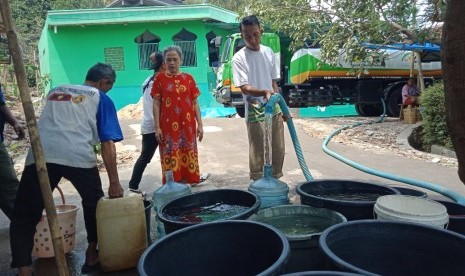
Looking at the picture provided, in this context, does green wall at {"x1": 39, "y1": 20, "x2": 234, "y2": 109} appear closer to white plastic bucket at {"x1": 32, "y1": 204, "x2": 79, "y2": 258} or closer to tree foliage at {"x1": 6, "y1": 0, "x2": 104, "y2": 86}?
tree foliage at {"x1": 6, "y1": 0, "x2": 104, "y2": 86}

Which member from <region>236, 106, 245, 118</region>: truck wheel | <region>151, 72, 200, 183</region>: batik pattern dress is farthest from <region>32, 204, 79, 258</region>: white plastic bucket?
<region>236, 106, 245, 118</region>: truck wheel

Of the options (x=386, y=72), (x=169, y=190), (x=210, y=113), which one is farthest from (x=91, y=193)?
(x=210, y=113)

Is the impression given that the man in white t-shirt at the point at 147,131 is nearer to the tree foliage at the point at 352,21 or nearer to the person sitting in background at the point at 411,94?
the tree foliage at the point at 352,21

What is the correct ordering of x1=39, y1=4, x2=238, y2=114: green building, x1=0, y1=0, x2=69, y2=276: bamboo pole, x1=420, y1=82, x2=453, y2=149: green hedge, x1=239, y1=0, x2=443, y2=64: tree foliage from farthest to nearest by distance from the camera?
x1=39, y1=4, x2=238, y2=114: green building, x1=420, y1=82, x2=453, y2=149: green hedge, x1=239, y1=0, x2=443, y2=64: tree foliage, x1=0, y1=0, x2=69, y2=276: bamboo pole

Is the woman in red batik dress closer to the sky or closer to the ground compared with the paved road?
closer to the sky

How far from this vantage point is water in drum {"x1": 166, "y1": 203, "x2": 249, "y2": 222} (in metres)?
2.49

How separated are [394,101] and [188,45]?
8838mm

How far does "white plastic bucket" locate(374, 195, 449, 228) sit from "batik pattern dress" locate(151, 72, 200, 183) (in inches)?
89.3

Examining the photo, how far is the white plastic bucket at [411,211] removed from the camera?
6.43ft

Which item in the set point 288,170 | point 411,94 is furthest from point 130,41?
point 288,170

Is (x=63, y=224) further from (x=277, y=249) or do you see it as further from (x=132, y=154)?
(x=132, y=154)

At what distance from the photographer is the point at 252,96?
3641mm

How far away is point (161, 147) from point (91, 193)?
1348 mm

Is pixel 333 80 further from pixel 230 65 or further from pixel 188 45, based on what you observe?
pixel 188 45
